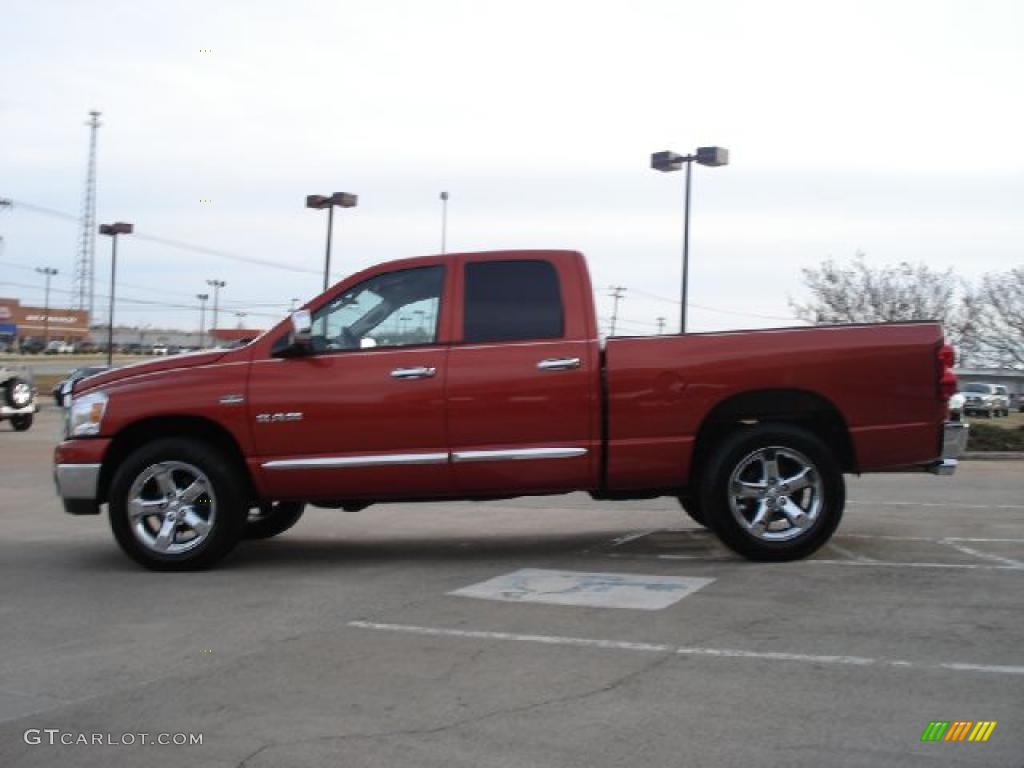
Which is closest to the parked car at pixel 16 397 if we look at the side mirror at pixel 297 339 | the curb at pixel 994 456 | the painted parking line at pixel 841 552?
the curb at pixel 994 456

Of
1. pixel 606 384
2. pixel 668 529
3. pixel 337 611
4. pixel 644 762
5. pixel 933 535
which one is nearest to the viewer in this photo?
pixel 644 762

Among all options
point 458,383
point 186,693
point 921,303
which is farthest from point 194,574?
point 921,303

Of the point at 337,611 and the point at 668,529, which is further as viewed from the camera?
the point at 668,529

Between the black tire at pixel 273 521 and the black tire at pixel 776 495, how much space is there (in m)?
3.42

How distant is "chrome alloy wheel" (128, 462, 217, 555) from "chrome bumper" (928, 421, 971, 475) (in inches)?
191

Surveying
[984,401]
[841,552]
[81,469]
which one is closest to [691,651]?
[841,552]

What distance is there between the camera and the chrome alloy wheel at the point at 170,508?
25.2 ft

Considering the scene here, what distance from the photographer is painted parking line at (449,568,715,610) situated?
652 centimetres

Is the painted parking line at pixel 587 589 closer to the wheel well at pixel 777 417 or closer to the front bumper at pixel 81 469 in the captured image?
the wheel well at pixel 777 417

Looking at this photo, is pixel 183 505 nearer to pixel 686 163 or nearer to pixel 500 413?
pixel 500 413

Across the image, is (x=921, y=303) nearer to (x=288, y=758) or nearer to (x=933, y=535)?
(x=933, y=535)

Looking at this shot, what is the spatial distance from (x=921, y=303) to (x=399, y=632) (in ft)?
99.0

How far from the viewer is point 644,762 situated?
13.0ft

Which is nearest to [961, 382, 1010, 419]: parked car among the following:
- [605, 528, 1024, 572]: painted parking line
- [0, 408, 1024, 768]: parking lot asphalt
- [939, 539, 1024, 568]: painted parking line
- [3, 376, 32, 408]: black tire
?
[3, 376, 32, 408]: black tire
